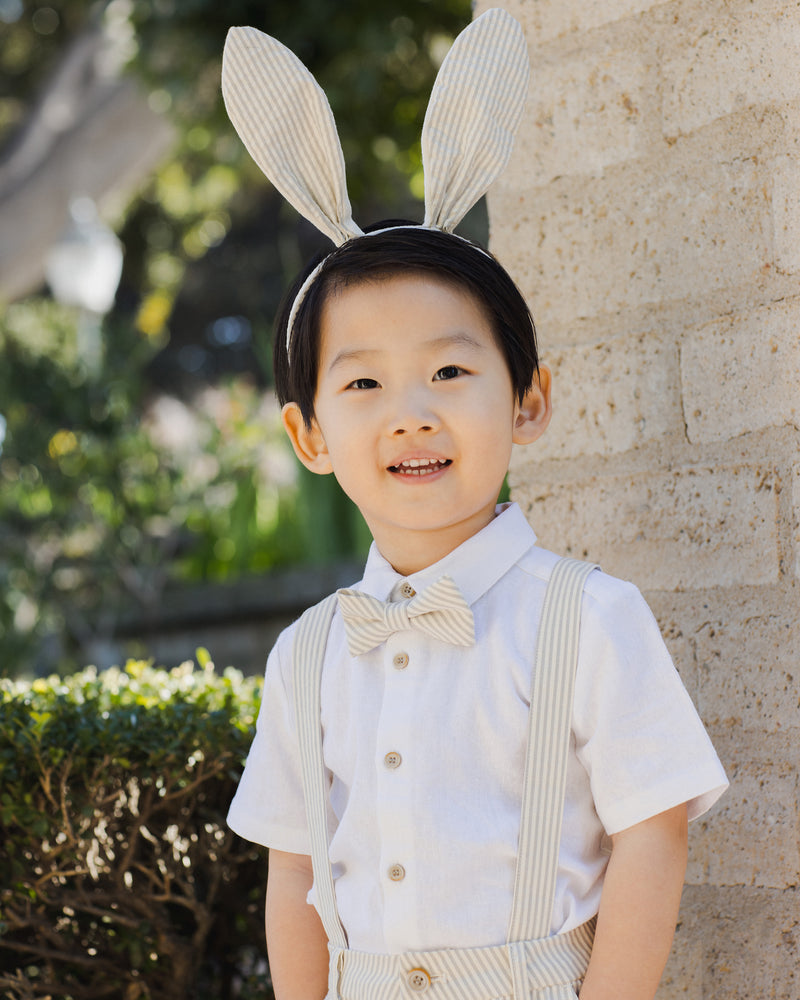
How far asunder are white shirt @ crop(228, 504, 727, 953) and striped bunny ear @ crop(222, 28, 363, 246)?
0.54 meters

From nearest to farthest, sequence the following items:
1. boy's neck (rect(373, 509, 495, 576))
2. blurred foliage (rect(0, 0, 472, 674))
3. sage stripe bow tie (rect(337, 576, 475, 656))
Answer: sage stripe bow tie (rect(337, 576, 475, 656)), boy's neck (rect(373, 509, 495, 576)), blurred foliage (rect(0, 0, 472, 674))

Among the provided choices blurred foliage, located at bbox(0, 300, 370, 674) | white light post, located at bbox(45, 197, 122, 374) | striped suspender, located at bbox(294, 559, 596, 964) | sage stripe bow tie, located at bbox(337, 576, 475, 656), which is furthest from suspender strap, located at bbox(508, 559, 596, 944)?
white light post, located at bbox(45, 197, 122, 374)

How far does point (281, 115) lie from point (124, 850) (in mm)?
1234

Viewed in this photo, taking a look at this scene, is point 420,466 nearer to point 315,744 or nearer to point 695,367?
point 315,744

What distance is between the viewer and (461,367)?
1.54 m

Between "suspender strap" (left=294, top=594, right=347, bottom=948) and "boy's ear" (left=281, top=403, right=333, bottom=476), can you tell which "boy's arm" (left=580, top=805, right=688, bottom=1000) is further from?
"boy's ear" (left=281, top=403, right=333, bottom=476)

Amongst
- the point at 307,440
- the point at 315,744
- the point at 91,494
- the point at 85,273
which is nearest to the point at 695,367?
the point at 307,440

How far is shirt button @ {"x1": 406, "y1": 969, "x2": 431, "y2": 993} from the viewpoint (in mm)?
1402

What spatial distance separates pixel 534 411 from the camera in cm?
168

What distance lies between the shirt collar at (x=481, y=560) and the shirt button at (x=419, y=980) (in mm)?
441

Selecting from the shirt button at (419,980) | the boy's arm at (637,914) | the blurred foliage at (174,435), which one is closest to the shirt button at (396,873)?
the shirt button at (419,980)

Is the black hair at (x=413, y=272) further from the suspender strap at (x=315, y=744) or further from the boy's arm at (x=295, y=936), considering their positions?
the boy's arm at (x=295, y=936)

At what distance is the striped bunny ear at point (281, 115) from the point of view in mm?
1617

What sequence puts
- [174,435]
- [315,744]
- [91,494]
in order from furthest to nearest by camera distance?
1. [174,435]
2. [91,494]
3. [315,744]
